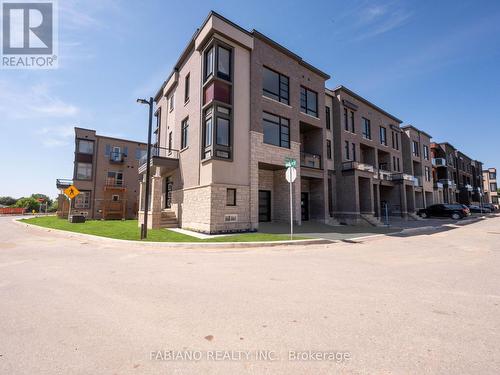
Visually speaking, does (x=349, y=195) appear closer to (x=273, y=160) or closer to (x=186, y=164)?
(x=273, y=160)

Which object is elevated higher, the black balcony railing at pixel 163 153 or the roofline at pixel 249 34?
the roofline at pixel 249 34

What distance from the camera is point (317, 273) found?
6105 mm

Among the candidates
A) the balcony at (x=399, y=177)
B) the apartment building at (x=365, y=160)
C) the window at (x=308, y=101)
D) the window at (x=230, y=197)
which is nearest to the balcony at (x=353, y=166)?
the apartment building at (x=365, y=160)

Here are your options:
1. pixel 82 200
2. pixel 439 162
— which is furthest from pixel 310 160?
pixel 439 162

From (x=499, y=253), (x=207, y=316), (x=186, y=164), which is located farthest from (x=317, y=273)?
(x=186, y=164)

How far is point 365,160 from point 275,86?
16832 millimetres

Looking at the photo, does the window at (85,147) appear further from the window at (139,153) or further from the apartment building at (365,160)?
the apartment building at (365,160)

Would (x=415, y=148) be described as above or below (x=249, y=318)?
above

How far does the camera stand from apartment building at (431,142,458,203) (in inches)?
1676

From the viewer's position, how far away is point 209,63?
51.6 ft

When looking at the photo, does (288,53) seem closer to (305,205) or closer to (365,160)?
(305,205)

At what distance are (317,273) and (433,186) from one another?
1726 inches

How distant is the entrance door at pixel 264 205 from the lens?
18.7 meters

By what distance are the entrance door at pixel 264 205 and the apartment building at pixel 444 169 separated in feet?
121
